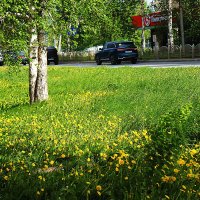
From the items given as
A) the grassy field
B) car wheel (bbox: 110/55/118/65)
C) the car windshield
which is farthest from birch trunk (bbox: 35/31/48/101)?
the car windshield

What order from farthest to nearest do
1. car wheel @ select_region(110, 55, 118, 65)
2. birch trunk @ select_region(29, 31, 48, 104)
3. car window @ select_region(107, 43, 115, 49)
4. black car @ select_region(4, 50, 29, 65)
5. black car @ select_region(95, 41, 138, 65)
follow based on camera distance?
1. car window @ select_region(107, 43, 115, 49)
2. car wheel @ select_region(110, 55, 118, 65)
3. black car @ select_region(95, 41, 138, 65)
4. birch trunk @ select_region(29, 31, 48, 104)
5. black car @ select_region(4, 50, 29, 65)

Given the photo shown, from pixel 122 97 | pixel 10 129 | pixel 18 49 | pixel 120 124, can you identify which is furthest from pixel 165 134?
pixel 122 97

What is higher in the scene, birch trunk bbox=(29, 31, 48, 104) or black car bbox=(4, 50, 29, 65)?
black car bbox=(4, 50, 29, 65)

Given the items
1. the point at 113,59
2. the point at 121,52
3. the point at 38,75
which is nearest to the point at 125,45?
the point at 121,52

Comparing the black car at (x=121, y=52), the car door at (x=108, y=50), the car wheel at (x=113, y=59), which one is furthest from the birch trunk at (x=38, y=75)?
the car door at (x=108, y=50)

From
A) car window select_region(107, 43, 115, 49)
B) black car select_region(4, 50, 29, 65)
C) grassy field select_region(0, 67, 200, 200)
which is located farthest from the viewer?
car window select_region(107, 43, 115, 49)

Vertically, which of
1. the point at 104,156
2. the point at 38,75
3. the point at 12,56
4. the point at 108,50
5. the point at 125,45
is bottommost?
the point at 104,156

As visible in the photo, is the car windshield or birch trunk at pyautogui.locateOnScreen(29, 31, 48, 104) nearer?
birch trunk at pyautogui.locateOnScreen(29, 31, 48, 104)

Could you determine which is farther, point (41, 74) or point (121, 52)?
point (121, 52)

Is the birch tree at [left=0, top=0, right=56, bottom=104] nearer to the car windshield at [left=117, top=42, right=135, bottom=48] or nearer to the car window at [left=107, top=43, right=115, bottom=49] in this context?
the car windshield at [left=117, top=42, right=135, bottom=48]

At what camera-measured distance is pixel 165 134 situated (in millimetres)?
4832

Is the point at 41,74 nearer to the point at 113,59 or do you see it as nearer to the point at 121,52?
the point at 121,52

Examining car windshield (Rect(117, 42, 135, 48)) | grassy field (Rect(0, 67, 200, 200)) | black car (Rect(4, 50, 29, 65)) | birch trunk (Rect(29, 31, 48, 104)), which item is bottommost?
grassy field (Rect(0, 67, 200, 200))

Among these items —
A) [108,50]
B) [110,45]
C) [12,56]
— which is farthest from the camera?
[110,45]
